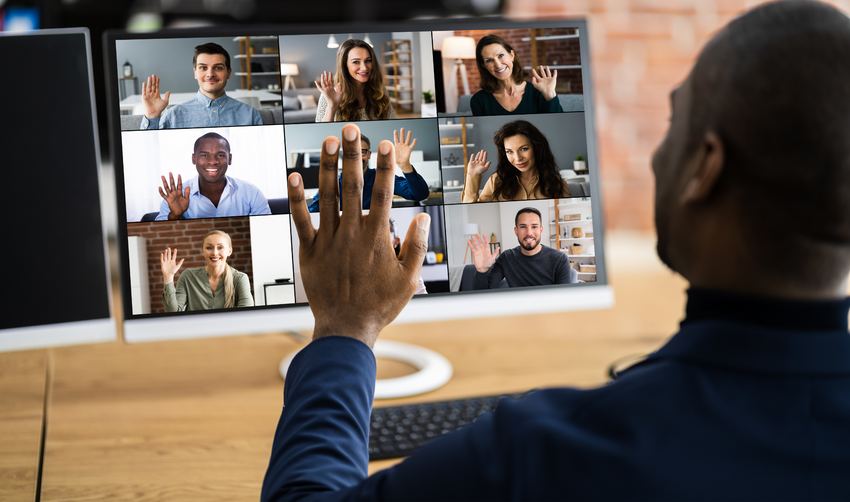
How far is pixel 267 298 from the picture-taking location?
79 centimetres

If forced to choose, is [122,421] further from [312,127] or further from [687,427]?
[687,427]

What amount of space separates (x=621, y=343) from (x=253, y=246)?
2.64 feet

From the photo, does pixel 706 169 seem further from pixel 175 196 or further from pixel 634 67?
pixel 634 67

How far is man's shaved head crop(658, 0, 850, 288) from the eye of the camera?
386mm

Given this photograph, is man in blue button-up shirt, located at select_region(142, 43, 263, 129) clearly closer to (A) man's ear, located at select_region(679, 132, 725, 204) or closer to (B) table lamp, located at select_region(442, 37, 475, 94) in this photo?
(B) table lamp, located at select_region(442, 37, 475, 94)

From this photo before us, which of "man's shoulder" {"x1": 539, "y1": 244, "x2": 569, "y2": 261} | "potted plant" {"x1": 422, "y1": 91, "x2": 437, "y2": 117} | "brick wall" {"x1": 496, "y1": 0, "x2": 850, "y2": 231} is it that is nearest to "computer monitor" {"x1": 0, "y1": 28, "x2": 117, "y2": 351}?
"potted plant" {"x1": 422, "y1": 91, "x2": 437, "y2": 117}

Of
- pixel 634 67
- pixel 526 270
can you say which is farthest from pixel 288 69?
pixel 634 67

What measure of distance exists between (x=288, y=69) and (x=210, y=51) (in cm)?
10

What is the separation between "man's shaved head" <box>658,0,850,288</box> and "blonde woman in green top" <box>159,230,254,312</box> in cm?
57

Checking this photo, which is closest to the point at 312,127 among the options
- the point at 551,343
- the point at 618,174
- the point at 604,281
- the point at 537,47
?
the point at 537,47

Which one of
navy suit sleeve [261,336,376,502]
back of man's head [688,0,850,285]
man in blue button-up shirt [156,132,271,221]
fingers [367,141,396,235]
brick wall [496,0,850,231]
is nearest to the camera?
back of man's head [688,0,850,285]

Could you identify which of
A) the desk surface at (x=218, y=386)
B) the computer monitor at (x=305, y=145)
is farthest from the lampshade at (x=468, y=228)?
the desk surface at (x=218, y=386)

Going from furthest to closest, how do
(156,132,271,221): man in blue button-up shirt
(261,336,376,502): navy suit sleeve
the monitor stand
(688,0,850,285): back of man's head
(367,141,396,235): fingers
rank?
the monitor stand → (156,132,271,221): man in blue button-up shirt → (367,141,396,235): fingers → (261,336,376,502): navy suit sleeve → (688,0,850,285): back of man's head

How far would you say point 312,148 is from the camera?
0.76m
